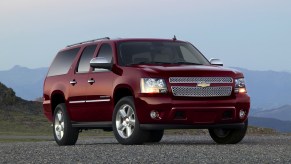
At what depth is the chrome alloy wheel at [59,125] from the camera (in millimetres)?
14703

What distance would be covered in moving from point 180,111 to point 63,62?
Answer: 370 cm

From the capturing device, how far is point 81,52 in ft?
47.8

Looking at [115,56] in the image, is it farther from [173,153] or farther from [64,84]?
[173,153]

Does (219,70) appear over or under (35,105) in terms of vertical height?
over

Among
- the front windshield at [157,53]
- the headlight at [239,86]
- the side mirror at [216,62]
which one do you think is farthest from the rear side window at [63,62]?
the headlight at [239,86]

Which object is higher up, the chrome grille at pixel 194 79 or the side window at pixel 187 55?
the side window at pixel 187 55

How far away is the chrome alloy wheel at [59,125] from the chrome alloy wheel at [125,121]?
208 cm

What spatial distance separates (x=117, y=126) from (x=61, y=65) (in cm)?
284

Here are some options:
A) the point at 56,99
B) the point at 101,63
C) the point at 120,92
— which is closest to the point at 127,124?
the point at 120,92

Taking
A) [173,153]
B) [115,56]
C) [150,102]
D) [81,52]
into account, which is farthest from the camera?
[81,52]

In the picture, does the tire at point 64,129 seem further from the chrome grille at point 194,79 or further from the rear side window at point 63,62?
the chrome grille at point 194,79

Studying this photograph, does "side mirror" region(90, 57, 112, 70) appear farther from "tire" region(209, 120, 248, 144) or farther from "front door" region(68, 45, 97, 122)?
"tire" region(209, 120, 248, 144)

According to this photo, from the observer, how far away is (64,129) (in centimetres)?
1455

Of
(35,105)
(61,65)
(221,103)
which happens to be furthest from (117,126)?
(35,105)
